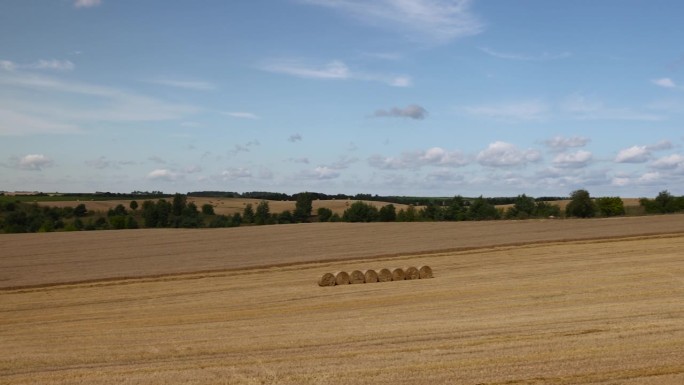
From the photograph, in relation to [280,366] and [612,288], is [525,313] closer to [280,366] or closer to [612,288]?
[612,288]

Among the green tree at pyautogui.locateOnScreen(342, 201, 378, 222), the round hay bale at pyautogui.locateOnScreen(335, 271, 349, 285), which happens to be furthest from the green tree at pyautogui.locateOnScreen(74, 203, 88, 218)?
the round hay bale at pyautogui.locateOnScreen(335, 271, 349, 285)

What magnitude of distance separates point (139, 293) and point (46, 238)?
94.0 ft

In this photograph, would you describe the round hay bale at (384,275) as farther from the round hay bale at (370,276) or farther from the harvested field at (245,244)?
the harvested field at (245,244)

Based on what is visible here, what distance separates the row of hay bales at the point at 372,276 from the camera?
2836cm

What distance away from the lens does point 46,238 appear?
53344 millimetres

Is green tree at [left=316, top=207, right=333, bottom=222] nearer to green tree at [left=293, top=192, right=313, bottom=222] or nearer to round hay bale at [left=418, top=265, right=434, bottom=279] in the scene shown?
green tree at [left=293, top=192, right=313, bottom=222]

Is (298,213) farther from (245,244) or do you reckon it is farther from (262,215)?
(245,244)

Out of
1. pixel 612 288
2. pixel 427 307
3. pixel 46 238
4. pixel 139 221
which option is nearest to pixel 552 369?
pixel 427 307

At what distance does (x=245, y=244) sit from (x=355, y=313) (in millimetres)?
28188

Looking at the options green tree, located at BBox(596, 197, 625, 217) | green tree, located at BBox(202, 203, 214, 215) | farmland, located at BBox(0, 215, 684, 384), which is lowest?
farmland, located at BBox(0, 215, 684, 384)

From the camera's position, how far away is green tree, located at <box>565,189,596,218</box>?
75250 millimetres

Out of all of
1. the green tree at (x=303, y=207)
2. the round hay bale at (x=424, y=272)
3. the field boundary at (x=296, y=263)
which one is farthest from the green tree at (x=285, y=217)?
the round hay bale at (x=424, y=272)

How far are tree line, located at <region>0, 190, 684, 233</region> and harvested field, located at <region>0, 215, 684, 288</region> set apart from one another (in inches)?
719

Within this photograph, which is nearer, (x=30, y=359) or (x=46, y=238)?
(x=30, y=359)
